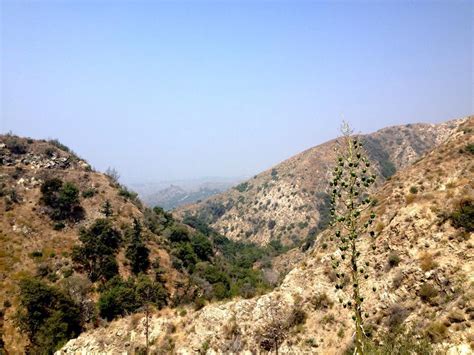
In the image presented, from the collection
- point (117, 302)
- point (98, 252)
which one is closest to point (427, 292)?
point (117, 302)

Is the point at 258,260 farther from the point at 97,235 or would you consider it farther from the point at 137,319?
the point at 137,319

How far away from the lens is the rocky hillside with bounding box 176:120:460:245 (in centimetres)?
12900

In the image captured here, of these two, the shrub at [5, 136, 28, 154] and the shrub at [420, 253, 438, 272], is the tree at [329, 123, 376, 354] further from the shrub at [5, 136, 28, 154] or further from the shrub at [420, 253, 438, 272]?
the shrub at [5, 136, 28, 154]

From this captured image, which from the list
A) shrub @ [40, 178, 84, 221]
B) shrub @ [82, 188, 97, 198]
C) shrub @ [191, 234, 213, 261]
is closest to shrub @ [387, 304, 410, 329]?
shrub @ [191, 234, 213, 261]

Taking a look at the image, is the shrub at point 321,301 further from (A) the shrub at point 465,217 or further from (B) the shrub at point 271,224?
(B) the shrub at point 271,224

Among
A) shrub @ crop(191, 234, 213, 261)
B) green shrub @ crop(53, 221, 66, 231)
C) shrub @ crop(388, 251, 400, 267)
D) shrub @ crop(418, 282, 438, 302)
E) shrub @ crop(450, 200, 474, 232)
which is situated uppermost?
green shrub @ crop(53, 221, 66, 231)

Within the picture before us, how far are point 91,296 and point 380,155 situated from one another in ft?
515

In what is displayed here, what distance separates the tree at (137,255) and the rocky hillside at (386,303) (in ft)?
67.9

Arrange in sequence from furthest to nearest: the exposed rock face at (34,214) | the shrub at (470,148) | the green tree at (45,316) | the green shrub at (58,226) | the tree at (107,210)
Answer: the tree at (107,210)
the green shrub at (58,226)
the exposed rock face at (34,214)
the green tree at (45,316)
the shrub at (470,148)

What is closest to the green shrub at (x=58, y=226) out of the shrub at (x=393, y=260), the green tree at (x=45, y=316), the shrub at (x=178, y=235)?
the green tree at (x=45, y=316)

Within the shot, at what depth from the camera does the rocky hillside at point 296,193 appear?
423 feet

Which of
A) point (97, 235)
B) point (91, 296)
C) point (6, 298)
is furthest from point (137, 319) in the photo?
point (97, 235)

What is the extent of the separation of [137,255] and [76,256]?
28.9 ft

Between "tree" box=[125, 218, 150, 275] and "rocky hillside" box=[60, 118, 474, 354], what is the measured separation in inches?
815
